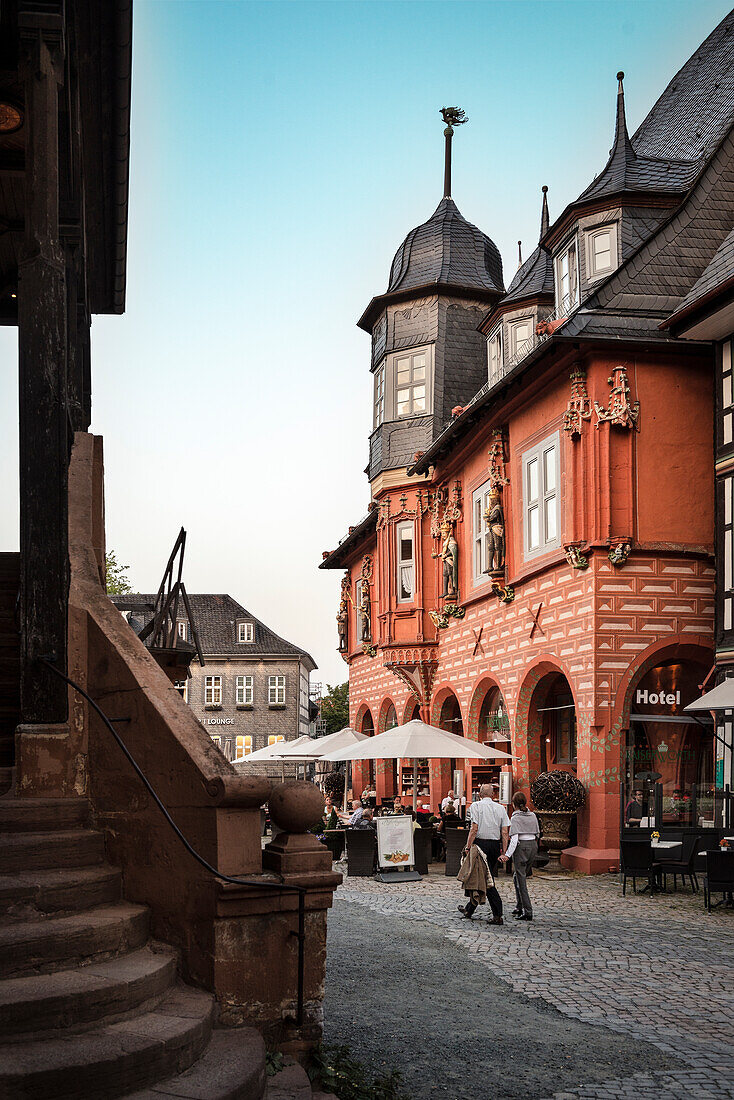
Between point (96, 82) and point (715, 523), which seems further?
point (715, 523)

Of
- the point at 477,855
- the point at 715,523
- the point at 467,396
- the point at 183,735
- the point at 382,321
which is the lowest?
the point at 477,855

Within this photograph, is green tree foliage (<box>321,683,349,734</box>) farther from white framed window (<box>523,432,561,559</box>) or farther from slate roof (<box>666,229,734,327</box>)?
slate roof (<box>666,229,734,327</box>)

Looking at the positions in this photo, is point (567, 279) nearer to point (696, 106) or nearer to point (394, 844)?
point (696, 106)

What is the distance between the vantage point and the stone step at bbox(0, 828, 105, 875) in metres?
5.93

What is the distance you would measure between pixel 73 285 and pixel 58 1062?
6175 millimetres

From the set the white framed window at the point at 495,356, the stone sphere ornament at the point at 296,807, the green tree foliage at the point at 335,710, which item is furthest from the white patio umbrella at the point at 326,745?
the green tree foliage at the point at 335,710

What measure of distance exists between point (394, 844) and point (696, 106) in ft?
54.9

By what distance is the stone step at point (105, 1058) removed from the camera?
462cm

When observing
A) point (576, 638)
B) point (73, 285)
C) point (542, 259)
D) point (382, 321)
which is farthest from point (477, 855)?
point (382, 321)

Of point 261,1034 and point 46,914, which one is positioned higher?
point 46,914

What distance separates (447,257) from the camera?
33.2 metres

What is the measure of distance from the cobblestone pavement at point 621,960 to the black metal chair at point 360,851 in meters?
1.46

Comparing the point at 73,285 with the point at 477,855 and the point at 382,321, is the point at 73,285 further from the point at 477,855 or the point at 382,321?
the point at 382,321

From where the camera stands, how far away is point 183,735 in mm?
6387
